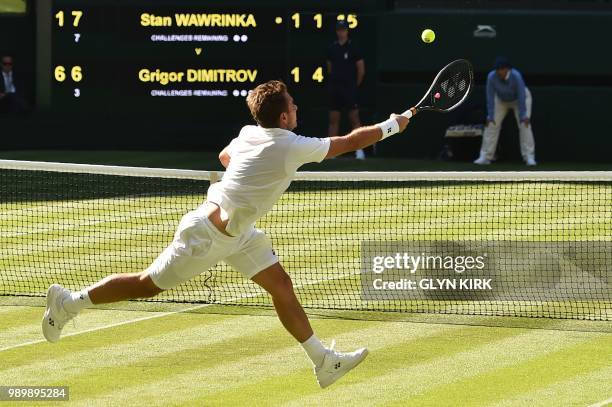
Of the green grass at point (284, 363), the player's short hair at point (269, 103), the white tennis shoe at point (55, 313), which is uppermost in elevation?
the player's short hair at point (269, 103)

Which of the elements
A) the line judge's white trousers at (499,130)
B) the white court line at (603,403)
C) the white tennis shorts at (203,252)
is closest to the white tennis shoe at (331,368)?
the white tennis shorts at (203,252)

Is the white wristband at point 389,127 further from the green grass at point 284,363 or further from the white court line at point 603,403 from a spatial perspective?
the white court line at point 603,403

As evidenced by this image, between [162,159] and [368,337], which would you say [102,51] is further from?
[368,337]

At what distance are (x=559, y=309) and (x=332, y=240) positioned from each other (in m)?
4.06

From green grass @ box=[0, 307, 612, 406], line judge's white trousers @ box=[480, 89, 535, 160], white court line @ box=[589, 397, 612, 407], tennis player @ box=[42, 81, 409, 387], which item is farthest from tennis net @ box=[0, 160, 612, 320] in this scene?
tennis player @ box=[42, 81, 409, 387]

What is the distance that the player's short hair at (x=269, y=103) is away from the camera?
330 inches

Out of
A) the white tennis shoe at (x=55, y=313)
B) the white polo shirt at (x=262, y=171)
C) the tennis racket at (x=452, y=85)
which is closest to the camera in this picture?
the white polo shirt at (x=262, y=171)

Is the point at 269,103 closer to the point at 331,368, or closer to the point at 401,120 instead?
the point at 401,120

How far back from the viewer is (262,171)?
27.5 feet

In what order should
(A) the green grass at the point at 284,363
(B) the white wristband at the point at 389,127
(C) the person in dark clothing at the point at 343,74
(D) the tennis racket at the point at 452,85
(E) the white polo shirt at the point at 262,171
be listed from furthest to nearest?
(C) the person in dark clothing at the point at 343,74 → (D) the tennis racket at the point at 452,85 → (A) the green grass at the point at 284,363 → (B) the white wristband at the point at 389,127 → (E) the white polo shirt at the point at 262,171

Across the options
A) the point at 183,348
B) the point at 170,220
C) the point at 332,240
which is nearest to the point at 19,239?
the point at 170,220

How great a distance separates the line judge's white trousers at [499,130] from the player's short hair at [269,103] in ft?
48.5

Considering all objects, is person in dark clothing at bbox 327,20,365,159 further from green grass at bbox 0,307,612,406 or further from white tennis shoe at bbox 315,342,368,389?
white tennis shoe at bbox 315,342,368,389

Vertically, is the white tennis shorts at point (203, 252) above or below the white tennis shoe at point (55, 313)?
above
